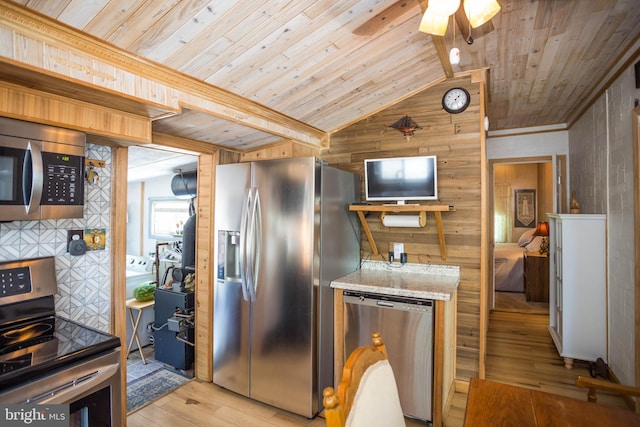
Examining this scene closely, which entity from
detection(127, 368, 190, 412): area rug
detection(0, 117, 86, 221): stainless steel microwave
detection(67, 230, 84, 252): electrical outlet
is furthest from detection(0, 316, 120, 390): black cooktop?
detection(127, 368, 190, 412): area rug

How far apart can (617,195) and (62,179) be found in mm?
3924

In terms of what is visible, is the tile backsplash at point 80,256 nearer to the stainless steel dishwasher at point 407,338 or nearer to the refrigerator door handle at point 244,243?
the refrigerator door handle at point 244,243

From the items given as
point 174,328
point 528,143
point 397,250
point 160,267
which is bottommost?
point 174,328

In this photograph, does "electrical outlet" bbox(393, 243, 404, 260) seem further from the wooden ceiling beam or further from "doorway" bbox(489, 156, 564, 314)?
"doorway" bbox(489, 156, 564, 314)

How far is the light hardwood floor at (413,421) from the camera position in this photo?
2.49 meters

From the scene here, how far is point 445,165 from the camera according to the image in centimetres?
297

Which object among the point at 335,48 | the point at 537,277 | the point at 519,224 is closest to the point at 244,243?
the point at 335,48

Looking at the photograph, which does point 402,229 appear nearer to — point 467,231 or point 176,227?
point 467,231

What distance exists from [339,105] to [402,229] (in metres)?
1.26

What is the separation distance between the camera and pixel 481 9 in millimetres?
1406

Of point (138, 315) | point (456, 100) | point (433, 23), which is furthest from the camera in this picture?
point (138, 315)

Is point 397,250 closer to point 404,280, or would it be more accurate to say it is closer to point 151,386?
point 404,280

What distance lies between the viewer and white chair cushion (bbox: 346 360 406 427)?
3.10 ft

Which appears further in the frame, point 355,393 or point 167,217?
point 167,217
